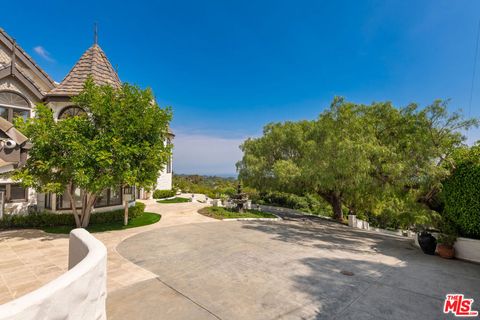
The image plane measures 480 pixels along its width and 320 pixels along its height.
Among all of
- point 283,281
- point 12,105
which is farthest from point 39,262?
point 12,105

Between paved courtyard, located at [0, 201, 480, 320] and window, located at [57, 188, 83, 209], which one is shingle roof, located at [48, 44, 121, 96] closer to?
window, located at [57, 188, 83, 209]

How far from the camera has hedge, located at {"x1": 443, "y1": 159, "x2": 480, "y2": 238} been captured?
940cm

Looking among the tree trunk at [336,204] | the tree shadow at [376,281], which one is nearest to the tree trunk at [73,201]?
the tree shadow at [376,281]

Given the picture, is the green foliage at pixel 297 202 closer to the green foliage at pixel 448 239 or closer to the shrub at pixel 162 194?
the shrub at pixel 162 194

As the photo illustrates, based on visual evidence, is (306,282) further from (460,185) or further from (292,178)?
(292,178)

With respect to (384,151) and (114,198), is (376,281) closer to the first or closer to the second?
(384,151)

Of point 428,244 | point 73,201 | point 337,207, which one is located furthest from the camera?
point 337,207

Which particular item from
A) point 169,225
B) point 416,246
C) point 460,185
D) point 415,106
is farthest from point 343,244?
point 169,225

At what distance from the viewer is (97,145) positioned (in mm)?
10570

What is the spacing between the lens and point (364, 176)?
11820 millimetres

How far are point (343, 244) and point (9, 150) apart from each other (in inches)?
588

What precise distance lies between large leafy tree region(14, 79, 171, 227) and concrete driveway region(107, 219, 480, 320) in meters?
3.54

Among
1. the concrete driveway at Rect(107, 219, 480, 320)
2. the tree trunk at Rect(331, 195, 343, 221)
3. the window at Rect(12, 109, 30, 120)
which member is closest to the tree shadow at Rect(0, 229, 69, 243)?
the concrete driveway at Rect(107, 219, 480, 320)

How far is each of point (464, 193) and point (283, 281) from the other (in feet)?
30.7
